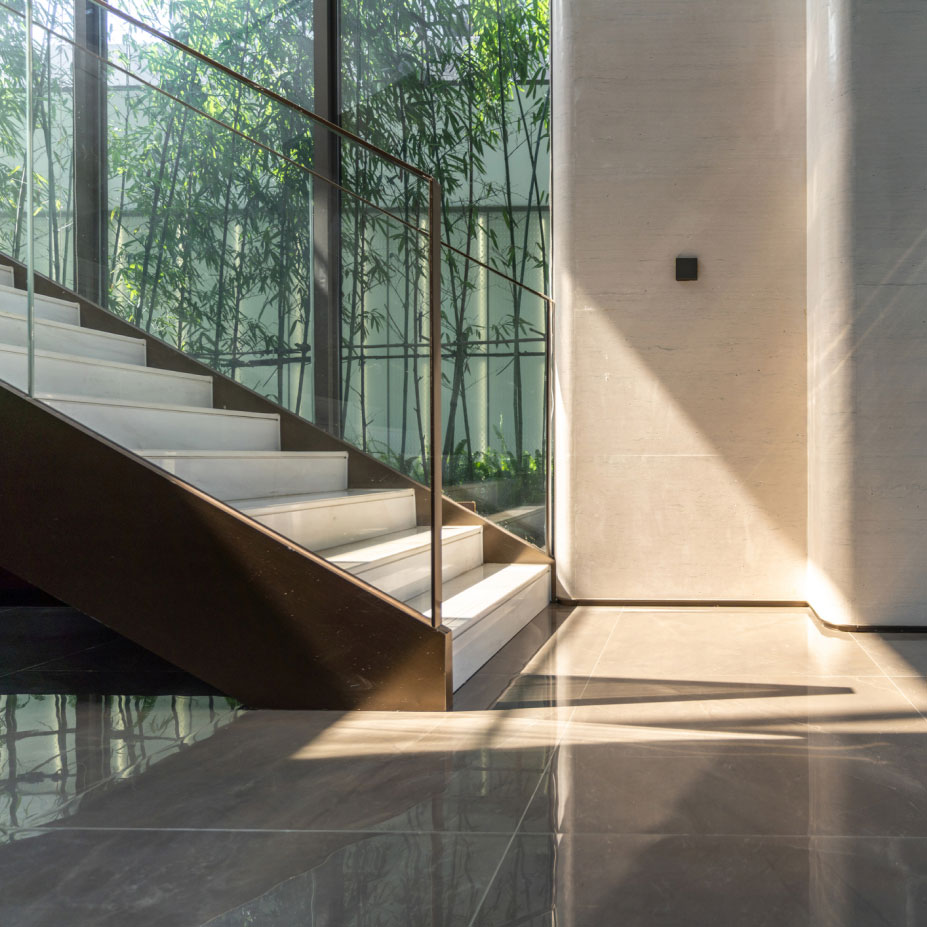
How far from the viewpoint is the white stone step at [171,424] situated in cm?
237

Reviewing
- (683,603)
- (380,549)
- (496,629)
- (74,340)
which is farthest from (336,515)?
(683,603)

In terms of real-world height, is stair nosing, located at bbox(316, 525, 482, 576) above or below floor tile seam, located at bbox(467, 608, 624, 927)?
above

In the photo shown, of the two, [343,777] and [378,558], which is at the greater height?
[378,558]

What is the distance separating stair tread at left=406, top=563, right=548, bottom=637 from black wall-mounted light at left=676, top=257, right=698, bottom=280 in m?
1.36

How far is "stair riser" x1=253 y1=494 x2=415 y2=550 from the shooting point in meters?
2.41

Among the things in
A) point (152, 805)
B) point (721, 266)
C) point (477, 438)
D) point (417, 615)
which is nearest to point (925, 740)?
point (417, 615)

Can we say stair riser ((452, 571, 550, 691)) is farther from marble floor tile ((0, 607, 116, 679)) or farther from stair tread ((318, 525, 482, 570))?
marble floor tile ((0, 607, 116, 679))

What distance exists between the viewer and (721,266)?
3.93 meters

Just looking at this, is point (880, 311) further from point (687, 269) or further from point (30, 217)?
point (30, 217)

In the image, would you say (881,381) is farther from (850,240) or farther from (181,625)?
(181,625)

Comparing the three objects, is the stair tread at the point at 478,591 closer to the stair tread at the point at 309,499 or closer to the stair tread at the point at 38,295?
the stair tread at the point at 309,499

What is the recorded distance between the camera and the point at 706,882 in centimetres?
A: 137

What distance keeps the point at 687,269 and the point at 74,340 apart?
245cm

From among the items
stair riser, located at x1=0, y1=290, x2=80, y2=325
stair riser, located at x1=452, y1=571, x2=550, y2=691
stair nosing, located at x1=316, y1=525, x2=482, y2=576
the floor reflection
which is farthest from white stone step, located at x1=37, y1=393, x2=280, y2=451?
stair riser, located at x1=452, y1=571, x2=550, y2=691
